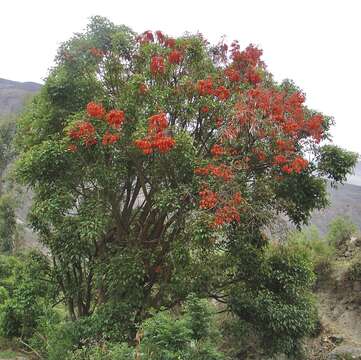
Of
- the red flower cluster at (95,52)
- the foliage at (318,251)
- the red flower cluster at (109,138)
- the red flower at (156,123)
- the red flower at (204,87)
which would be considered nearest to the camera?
the red flower at (156,123)

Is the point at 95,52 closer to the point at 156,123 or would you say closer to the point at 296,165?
the point at 156,123

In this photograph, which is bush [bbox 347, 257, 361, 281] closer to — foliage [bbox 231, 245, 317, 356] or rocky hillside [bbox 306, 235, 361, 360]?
rocky hillside [bbox 306, 235, 361, 360]

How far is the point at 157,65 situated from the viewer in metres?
9.22

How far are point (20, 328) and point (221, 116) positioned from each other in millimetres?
8592

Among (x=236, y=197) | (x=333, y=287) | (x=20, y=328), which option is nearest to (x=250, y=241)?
(x=236, y=197)

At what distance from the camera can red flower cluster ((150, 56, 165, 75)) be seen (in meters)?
9.20

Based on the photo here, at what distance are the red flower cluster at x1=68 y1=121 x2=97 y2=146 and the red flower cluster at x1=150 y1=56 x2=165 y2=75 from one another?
6.26ft

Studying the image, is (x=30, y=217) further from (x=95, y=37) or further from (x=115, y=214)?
(x=95, y=37)

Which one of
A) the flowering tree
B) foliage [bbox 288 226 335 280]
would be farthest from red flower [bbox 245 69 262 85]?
foliage [bbox 288 226 335 280]

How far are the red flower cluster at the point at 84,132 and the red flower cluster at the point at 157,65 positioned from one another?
6.26 ft

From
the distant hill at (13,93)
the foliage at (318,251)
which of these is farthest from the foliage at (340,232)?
the distant hill at (13,93)

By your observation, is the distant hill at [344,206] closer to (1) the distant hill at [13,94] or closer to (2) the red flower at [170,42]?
(2) the red flower at [170,42]

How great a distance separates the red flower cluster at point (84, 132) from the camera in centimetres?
811

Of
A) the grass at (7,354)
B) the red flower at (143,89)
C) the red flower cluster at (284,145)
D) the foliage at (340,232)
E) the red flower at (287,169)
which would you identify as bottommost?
the grass at (7,354)
